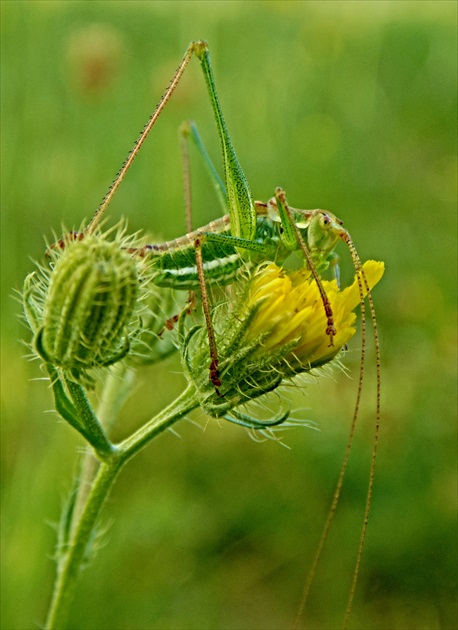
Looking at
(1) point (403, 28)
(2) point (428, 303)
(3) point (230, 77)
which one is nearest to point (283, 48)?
(3) point (230, 77)

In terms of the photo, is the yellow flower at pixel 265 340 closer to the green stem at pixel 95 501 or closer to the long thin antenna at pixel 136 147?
the green stem at pixel 95 501

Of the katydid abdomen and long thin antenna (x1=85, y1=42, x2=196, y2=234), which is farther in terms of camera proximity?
the katydid abdomen

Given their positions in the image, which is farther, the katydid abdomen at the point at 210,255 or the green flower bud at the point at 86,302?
the katydid abdomen at the point at 210,255

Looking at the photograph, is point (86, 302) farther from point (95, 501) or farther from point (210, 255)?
point (210, 255)

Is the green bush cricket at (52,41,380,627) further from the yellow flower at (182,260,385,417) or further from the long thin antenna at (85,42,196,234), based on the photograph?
the yellow flower at (182,260,385,417)

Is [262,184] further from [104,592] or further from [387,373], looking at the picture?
[104,592]

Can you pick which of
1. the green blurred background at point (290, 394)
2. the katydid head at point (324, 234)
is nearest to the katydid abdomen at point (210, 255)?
the katydid head at point (324, 234)

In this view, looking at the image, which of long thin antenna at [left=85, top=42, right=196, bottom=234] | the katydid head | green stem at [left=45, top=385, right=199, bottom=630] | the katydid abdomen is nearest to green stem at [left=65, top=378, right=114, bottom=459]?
green stem at [left=45, top=385, right=199, bottom=630]
